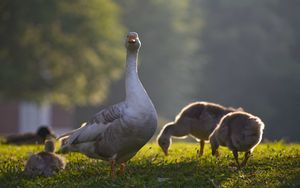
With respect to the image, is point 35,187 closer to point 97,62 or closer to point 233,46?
point 97,62

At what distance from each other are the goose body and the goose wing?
3242 millimetres

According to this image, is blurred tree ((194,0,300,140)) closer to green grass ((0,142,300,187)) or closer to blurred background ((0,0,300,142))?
blurred background ((0,0,300,142))

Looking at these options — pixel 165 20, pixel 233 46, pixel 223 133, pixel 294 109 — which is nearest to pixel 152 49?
pixel 165 20

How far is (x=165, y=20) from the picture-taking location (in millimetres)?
64000

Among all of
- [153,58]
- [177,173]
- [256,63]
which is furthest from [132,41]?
[256,63]

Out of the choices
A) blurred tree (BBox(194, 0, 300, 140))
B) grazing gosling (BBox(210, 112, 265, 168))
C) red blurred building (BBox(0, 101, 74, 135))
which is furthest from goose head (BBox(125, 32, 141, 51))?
blurred tree (BBox(194, 0, 300, 140))

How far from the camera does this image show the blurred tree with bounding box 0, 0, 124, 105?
43094mm

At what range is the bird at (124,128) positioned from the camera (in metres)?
10.6

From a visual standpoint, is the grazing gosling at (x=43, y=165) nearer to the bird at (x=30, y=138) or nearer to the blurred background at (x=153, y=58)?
the bird at (x=30, y=138)

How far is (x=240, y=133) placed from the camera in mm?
11562

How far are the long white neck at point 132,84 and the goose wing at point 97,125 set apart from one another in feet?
0.82

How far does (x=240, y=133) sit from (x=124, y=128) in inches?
85.7

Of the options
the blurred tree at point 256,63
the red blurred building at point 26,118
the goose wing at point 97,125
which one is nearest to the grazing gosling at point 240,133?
the goose wing at point 97,125

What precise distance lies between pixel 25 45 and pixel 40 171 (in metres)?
33.2
